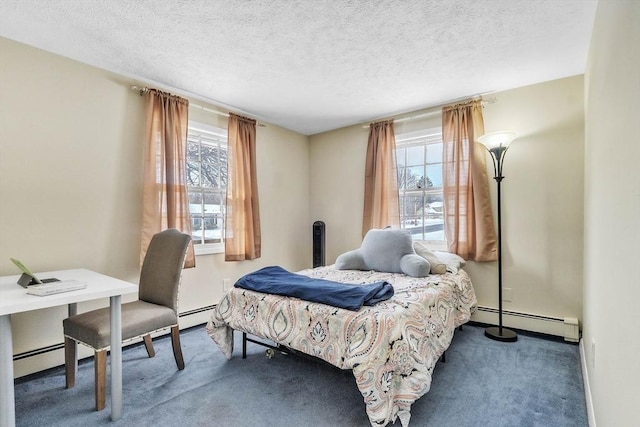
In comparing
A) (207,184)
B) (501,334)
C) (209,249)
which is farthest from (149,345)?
(501,334)

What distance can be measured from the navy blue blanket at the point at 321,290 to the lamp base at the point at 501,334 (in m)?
1.50

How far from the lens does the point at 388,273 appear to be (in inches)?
112

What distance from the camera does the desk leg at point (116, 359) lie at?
5.67ft

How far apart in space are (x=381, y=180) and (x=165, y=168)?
2401mm

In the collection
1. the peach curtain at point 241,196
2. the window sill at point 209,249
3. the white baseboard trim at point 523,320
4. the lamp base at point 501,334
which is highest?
the peach curtain at point 241,196

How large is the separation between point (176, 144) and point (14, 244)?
1.43 meters

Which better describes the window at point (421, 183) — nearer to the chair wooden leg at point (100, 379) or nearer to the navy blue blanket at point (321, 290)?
the navy blue blanket at point (321, 290)

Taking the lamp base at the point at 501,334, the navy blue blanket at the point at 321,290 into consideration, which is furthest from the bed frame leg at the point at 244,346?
the lamp base at the point at 501,334

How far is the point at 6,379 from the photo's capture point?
4.47ft

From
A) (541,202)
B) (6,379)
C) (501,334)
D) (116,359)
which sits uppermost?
(541,202)

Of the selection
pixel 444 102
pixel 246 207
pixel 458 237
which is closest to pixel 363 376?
pixel 458 237

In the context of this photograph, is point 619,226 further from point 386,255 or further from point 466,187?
point 466,187

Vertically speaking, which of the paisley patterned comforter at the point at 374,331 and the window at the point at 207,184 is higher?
the window at the point at 207,184

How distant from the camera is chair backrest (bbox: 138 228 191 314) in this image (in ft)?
7.38
